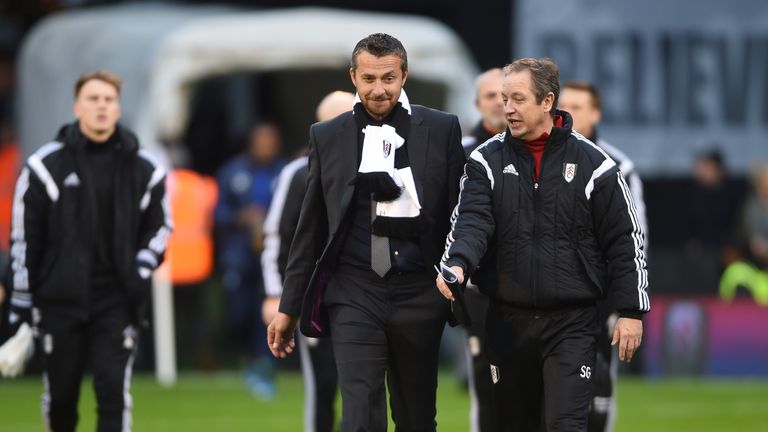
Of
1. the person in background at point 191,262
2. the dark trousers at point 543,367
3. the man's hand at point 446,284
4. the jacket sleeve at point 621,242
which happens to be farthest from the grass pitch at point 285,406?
the man's hand at point 446,284

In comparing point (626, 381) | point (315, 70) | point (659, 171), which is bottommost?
point (626, 381)

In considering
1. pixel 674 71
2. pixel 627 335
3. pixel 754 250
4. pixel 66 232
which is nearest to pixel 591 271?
pixel 627 335

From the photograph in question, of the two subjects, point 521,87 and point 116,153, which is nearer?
point 521,87

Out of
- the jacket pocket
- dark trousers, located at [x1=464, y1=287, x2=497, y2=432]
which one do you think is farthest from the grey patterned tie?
dark trousers, located at [x1=464, y1=287, x2=497, y2=432]

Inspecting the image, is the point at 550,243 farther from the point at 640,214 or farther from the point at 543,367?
the point at 640,214

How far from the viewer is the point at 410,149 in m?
8.65

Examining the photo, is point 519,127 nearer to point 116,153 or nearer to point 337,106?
point 337,106

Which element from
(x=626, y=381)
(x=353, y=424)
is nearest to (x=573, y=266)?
(x=353, y=424)

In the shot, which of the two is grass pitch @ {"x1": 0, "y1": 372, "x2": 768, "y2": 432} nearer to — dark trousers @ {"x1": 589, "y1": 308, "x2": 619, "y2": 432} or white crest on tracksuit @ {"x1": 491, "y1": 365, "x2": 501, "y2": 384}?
dark trousers @ {"x1": 589, "y1": 308, "x2": 619, "y2": 432}

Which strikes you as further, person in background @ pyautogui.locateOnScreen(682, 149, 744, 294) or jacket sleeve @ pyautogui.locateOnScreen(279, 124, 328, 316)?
person in background @ pyautogui.locateOnScreen(682, 149, 744, 294)

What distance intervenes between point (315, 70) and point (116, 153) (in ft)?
35.4

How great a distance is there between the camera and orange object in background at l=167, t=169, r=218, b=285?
18.4 metres

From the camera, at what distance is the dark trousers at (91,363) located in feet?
33.3

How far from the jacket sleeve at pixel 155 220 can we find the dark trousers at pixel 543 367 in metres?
2.59
